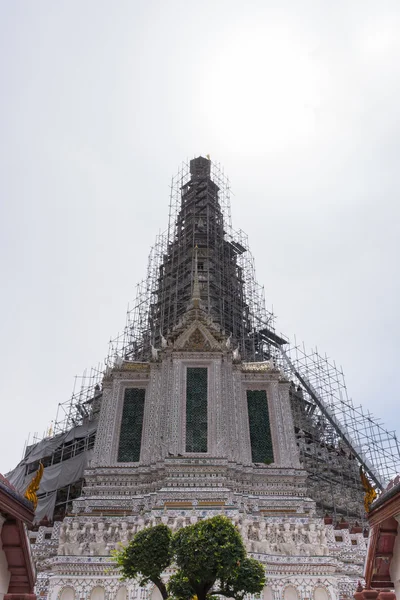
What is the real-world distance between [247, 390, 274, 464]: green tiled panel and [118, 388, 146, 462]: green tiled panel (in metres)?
5.62

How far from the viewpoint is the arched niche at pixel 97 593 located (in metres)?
19.2

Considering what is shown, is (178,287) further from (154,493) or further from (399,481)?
(399,481)

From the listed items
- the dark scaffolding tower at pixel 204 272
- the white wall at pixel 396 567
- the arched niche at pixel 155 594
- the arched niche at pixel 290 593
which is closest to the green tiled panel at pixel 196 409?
the dark scaffolding tower at pixel 204 272

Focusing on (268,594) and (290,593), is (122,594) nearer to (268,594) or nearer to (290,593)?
(268,594)

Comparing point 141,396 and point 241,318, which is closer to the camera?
point 141,396

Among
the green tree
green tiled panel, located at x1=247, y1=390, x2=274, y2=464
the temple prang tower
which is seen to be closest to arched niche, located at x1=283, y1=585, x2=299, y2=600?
the temple prang tower

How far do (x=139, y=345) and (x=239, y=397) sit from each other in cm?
1119

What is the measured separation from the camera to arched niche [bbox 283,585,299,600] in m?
19.3

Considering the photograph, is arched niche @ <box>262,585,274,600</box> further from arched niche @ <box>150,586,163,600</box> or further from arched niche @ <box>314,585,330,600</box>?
arched niche @ <box>150,586,163,600</box>

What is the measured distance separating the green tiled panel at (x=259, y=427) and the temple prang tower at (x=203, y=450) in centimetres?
7

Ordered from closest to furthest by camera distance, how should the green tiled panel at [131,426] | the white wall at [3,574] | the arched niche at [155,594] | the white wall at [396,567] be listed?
the white wall at [3,574] < the white wall at [396,567] < the arched niche at [155,594] < the green tiled panel at [131,426]

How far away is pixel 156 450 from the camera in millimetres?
25406

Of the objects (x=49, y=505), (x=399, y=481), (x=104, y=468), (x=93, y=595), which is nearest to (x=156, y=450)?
(x=104, y=468)

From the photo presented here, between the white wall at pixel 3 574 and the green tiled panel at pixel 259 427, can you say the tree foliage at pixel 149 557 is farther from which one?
the green tiled panel at pixel 259 427
